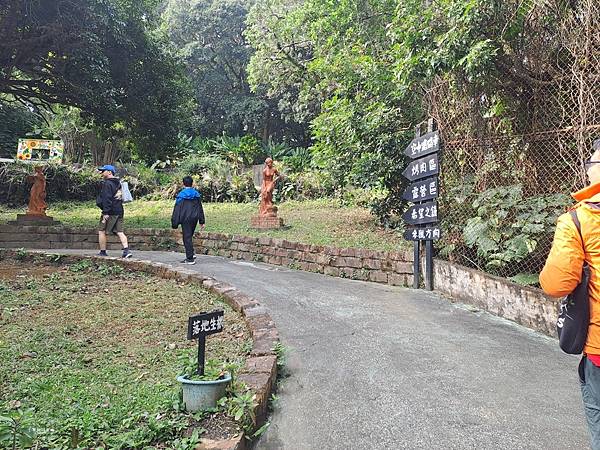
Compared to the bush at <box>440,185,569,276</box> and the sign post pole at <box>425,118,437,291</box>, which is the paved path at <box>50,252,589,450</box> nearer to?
the sign post pole at <box>425,118,437,291</box>

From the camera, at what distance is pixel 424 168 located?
251 inches

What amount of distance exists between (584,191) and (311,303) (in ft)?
13.4

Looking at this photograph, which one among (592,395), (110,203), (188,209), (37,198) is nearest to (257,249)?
(188,209)

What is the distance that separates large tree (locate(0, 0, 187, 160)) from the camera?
8.97 metres

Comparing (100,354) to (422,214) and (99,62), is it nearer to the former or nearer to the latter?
(422,214)

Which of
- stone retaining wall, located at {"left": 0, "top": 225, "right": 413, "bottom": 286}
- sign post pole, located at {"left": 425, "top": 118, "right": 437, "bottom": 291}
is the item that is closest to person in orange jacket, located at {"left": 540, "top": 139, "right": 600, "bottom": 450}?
sign post pole, located at {"left": 425, "top": 118, "right": 437, "bottom": 291}

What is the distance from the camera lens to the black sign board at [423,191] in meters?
6.22

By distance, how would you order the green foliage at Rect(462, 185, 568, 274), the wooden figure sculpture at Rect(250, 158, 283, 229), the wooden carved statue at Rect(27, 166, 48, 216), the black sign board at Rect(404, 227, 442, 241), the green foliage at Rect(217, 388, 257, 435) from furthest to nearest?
the wooden carved statue at Rect(27, 166, 48, 216)
the wooden figure sculpture at Rect(250, 158, 283, 229)
the black sign board at Rect(404, 227, 442, 241)
the green foliage at Rect(462, 185, 568, 274)
the green foliage at Rect(217, 388, 257, 435)

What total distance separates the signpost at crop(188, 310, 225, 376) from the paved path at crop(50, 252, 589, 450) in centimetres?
59

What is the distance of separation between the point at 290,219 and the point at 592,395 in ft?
34.5

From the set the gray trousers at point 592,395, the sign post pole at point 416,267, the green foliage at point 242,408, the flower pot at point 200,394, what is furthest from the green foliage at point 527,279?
the flower pot at point 200,394

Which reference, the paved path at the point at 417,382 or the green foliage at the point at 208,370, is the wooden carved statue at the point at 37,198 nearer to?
the paved path at the point at 417,382

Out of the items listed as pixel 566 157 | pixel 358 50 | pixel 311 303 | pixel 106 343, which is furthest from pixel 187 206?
pixel 566 157

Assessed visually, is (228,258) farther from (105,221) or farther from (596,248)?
(596,248)
